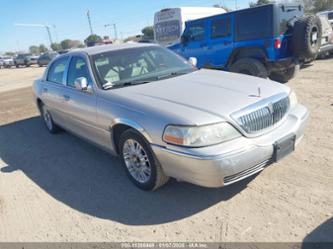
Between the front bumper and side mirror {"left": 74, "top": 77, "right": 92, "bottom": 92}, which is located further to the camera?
side mirror {"left": 74, "top": 77, "right": 92, "bottom": 92}

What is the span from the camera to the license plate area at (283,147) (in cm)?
316

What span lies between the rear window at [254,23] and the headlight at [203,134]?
5047mm

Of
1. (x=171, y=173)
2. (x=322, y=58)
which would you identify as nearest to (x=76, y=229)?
(x=171, y=173)

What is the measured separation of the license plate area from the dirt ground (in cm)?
42

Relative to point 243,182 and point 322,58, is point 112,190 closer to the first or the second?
point 243,182

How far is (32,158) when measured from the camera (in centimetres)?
520

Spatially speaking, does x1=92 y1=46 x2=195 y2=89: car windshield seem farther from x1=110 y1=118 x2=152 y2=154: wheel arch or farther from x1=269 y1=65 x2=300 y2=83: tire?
x1=269 y1=65 x2=300 y2=83: tire

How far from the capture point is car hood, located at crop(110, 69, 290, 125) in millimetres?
3066

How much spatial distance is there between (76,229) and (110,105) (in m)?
1.41

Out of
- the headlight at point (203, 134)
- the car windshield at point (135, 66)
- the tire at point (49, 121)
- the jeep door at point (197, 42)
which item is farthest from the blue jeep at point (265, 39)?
the headlight at point (203, 134)

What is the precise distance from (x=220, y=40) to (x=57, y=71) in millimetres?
4639

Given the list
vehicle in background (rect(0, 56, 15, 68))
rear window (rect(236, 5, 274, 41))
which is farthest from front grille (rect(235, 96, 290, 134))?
vehicle in background (rect(0, 56, 15, 68))

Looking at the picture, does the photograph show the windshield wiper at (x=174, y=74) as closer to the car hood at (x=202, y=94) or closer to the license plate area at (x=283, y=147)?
→ the car hood at (x=202, y=94)

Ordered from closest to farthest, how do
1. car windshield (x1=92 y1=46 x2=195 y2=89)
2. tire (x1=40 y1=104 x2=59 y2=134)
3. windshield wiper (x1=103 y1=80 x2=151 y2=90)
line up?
1. windshield wiper (x1=103 y1=80 x2=151 y2=90)
2. car windshield (x1=92 y1=46 x2=195 y2=89)
3. tire (x1=40 y1=104 x2=59 y2=134)
